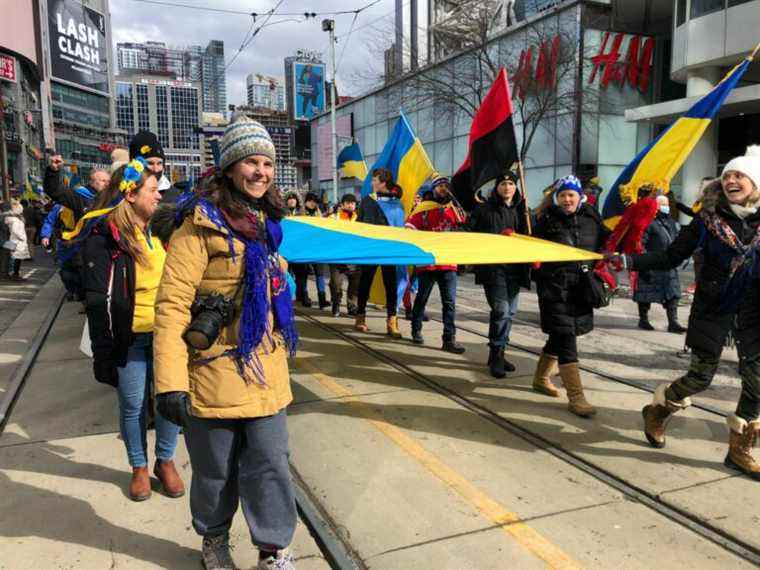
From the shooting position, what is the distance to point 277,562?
259 cm

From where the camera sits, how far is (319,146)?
47.3 m

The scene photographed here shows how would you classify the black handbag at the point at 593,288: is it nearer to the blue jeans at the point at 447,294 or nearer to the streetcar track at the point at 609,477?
the streetcar track at the point at 609,477

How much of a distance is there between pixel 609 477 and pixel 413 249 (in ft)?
6.48

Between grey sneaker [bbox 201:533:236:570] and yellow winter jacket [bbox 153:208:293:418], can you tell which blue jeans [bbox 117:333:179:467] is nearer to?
grey sneaker [bbox 201:533:236:570]

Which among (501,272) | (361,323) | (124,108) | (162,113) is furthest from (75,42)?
(124,108)

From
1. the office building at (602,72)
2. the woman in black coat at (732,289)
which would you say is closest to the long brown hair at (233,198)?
the woman in black coat at (732,289)

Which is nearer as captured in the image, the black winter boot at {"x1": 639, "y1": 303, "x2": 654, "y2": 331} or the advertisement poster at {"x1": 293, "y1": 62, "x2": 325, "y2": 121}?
the black winter boot at {"x1": 639, "y1": 303, "x2": 654, "y2": 331}

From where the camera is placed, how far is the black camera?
7.30 ft

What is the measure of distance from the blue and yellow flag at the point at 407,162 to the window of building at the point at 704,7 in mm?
15552

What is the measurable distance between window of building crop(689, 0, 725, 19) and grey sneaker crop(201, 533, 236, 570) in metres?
21.2

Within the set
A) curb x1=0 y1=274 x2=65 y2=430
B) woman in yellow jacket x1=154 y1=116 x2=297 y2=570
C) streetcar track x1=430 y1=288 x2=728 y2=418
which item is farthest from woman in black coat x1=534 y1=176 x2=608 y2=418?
curb x1=0 y1=274 x2=65 y2=430

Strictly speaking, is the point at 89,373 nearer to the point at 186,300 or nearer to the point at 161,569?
the point at 161,569

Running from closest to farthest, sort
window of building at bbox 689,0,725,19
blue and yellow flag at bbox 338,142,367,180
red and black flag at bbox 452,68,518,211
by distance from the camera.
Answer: red and black flag at bbox 452,68,518,211
blue and yellow flag at bbox 338,142,367,180
window of building at bbox 689,0,725,19

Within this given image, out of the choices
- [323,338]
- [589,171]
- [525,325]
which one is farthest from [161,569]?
[589,171]
